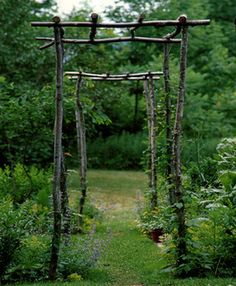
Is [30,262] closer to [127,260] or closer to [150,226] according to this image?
[127,260]

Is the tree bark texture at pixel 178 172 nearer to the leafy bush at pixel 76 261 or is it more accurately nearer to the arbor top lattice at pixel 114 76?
the leafy bush at pixel 76 261

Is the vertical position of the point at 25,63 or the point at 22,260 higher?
the point at 25,63

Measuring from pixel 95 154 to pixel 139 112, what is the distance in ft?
10.5

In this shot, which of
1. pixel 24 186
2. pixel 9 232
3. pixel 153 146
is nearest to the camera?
pixel 9 232

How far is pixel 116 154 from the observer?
23.1 metres

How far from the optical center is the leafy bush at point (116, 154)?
74.8 ft

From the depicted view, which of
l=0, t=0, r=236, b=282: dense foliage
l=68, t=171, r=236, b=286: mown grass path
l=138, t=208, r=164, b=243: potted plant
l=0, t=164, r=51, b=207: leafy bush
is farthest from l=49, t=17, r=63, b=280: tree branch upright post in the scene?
l=0, t=164, r=51, b=207: leafy bush

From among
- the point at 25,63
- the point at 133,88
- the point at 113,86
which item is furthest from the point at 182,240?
the point at 133,88

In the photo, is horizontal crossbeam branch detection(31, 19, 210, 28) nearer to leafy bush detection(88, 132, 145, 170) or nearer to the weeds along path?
the weeds along path

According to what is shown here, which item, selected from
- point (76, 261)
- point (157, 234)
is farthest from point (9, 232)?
point (157, 234)

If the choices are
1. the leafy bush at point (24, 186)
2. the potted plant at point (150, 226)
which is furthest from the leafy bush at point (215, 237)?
the leafy bush at point (24, 186)

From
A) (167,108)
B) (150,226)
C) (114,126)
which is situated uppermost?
(167,108)

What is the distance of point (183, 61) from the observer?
6.37 metres

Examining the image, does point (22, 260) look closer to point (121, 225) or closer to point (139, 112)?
point (121, 225)
